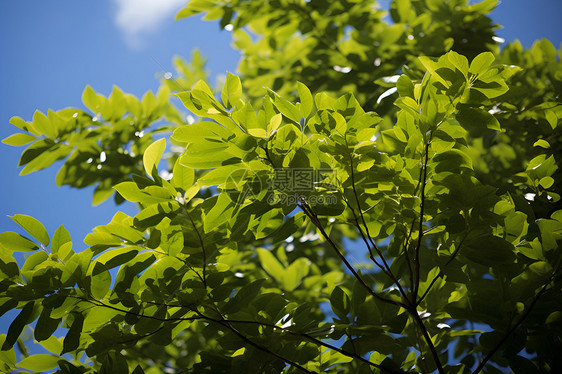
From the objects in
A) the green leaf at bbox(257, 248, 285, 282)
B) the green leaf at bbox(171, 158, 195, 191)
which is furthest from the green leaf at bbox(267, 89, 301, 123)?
the green leaf at bbox(257, 248, 285, 282)

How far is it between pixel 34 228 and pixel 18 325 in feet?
0.64

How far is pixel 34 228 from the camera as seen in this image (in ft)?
2.80

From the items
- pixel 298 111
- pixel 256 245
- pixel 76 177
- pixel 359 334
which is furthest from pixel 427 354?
pixel 76 177

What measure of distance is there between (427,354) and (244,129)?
0.65 meters

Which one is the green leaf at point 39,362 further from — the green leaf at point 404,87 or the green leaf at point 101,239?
the green leaf at point 404,87

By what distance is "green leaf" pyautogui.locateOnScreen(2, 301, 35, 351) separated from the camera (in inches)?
31.1

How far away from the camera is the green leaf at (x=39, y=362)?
0.91m

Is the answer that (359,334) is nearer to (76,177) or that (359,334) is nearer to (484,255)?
(484,255)

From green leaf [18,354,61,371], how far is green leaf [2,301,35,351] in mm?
132

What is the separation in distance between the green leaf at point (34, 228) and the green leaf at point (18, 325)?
0.13 m

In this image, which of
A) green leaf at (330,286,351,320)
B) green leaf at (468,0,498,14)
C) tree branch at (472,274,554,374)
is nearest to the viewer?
tree branch at (472,274,554,374)

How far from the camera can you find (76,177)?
1441 millimetres

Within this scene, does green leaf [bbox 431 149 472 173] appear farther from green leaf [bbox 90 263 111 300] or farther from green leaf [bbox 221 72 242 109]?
green leaf [bbox 90 263 111 300]

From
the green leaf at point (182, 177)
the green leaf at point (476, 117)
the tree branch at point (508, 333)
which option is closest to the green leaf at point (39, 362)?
the green leaf at point (182, 177)
